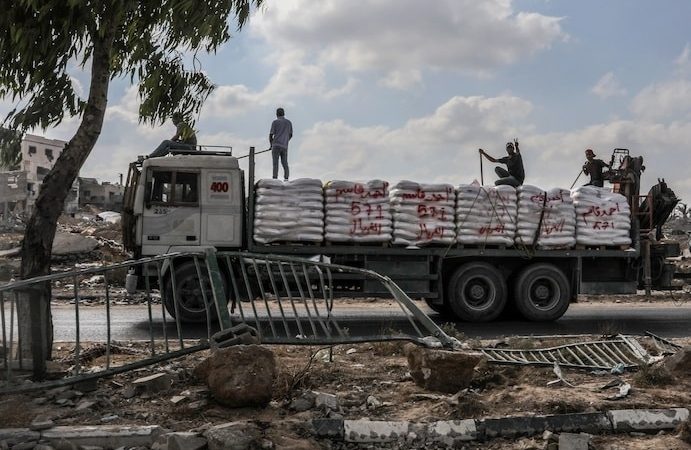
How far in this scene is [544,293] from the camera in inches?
477

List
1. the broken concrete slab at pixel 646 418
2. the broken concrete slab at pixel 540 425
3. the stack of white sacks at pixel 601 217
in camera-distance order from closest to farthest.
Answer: the broken concrete slab at pixel 540 425 → the broken concrete slab at pixel 646 418 → the stack of white sacks at pixel 601 217

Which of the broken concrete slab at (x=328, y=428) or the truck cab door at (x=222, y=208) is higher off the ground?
the truck cab door at (x=222, y=208)

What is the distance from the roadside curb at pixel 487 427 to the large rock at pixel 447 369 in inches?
28.7

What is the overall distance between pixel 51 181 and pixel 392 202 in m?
6.61

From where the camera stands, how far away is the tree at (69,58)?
18.4ft

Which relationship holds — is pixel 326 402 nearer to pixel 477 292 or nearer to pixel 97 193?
pixel 477 292

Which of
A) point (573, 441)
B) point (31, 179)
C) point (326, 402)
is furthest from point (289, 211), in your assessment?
point (31, 179)

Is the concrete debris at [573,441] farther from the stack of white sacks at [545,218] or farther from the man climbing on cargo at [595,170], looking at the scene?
the man climbing on cargo at [595,170]

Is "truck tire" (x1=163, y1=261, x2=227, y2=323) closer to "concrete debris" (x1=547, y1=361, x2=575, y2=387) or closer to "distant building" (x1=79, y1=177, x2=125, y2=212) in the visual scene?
"concrete debris" (x1=547, y1=361, x2=575, y2=387)

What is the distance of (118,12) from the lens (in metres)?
5.68

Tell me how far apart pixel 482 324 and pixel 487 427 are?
7.24 m

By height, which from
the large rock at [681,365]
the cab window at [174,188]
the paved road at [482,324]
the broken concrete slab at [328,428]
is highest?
the cab window at [174,188]

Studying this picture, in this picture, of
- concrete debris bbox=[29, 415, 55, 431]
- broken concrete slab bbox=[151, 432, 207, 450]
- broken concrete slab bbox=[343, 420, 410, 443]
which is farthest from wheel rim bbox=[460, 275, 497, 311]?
A: concrete debris bbox=[29, 415, 55, 431]

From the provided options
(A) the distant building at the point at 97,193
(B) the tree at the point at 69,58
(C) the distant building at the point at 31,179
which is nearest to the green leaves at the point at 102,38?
(B) the tree at the point at 69,58
